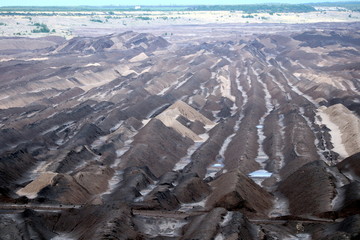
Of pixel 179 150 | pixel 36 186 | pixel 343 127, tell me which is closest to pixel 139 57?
pixel 343 127

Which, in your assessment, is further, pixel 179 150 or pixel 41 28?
pixel 41 28

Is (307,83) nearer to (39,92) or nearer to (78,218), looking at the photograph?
(39,92)

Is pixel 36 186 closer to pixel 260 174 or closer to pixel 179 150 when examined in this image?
pixel 260 174

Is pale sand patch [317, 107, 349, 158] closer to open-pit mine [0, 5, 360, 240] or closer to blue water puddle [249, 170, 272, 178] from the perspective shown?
open-pit mine [0, 5, 360, 240]

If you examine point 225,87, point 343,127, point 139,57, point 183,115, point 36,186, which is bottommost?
point 139,57

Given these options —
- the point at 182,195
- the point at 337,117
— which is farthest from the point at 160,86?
the point at 182,195

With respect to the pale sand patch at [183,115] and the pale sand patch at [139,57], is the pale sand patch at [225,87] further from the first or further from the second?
the pale sand patch at [139,57]
